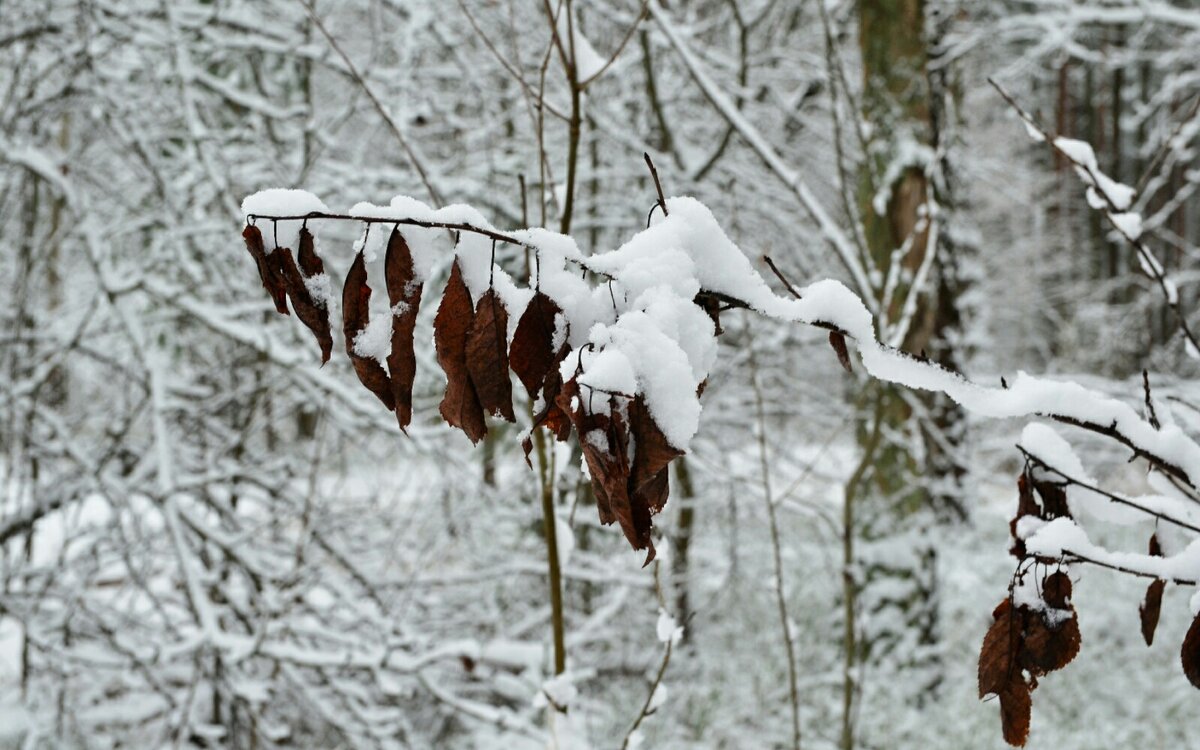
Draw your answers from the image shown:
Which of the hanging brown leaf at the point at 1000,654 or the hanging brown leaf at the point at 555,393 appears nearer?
the hanging brown leaf at the point at 555,393

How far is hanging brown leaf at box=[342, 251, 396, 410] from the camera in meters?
0.74

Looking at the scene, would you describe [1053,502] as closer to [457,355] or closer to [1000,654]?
[1000,654]

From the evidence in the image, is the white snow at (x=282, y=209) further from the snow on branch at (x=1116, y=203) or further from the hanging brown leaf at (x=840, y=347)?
the snow on branch at (x=1116, y=203)

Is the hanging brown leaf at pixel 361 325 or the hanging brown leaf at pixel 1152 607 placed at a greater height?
the hanging brown leaf at pixel 361 325

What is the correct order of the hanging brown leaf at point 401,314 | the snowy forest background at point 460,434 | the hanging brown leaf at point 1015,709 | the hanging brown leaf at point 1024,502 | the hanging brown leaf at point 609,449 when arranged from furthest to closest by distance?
the snowy forest background at point 460,434
the hanging brown leaf at point 1024,502
the hanging brown leaf at point 1015,709
the hanging brown leaf at point 401,314
the hanging brown leaf at point 609,449

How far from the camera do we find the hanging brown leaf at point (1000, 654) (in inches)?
33.4

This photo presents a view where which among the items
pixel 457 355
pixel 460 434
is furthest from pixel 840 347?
pixel 460 434

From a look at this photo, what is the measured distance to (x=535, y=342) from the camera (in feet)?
2.38

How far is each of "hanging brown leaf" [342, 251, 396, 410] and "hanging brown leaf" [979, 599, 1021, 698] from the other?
0.64 m

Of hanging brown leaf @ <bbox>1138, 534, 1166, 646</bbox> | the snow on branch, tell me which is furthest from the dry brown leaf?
the snow on branch

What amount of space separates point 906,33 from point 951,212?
0.91 meters

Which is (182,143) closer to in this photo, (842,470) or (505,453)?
(505,453)

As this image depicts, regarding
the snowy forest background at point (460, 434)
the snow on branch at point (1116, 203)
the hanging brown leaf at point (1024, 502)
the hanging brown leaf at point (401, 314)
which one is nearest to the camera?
the hanging brown leaf at point (401, 314)

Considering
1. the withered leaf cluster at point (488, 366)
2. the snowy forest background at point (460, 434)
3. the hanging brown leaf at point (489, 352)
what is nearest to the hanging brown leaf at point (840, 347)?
the withered leaf cluster at point (488, 366)
